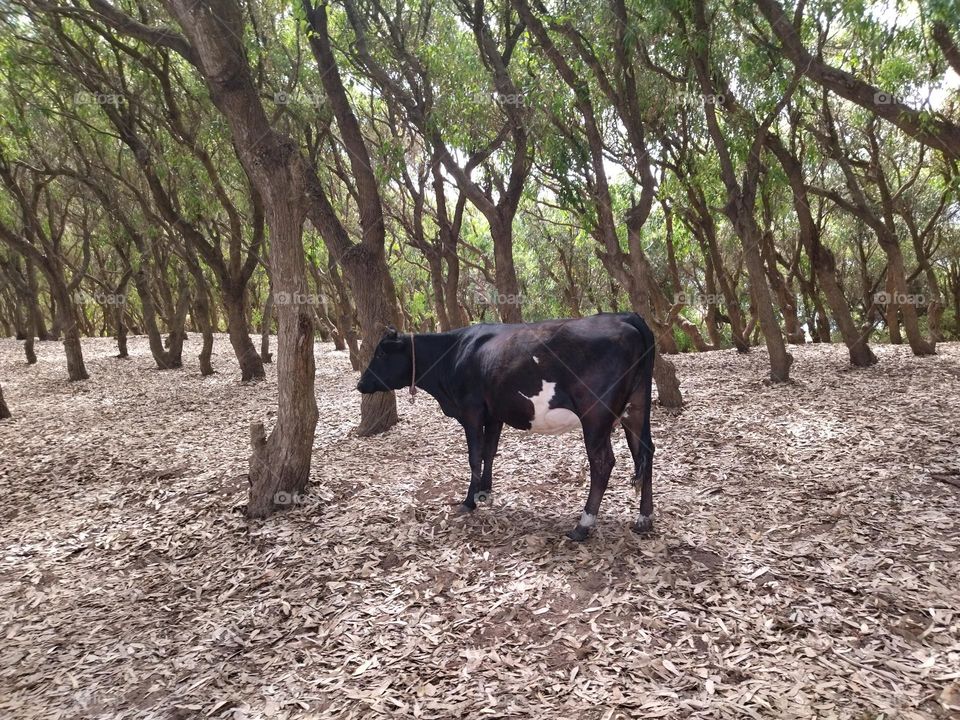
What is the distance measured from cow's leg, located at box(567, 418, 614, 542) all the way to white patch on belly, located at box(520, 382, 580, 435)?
16 centimetres

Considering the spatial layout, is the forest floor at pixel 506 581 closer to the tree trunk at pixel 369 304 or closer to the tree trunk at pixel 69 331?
the tree trunk at pixel 369 304

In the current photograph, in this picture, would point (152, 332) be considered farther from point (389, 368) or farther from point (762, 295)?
point (762, 295)

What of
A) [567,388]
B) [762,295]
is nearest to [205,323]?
[567,388]

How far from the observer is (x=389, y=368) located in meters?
6.26

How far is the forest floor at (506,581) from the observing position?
359cm

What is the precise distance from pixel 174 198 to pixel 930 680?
16.0 meters

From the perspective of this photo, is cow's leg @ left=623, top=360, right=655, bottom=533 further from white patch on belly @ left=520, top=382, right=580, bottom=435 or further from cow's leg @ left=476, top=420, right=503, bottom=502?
cow's leg @ left=476, top=420, right=503, bottom=502

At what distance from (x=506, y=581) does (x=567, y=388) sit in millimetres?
1690

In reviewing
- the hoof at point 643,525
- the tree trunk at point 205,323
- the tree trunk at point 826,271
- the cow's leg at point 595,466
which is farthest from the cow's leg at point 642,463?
the tree trunk at point 205,323

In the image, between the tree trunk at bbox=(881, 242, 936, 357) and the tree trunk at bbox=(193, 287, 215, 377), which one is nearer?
the tree trunk at bbox=(881, 242, 936, 357)

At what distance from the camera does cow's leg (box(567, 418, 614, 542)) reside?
5.16 metres

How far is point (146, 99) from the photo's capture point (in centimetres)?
1332

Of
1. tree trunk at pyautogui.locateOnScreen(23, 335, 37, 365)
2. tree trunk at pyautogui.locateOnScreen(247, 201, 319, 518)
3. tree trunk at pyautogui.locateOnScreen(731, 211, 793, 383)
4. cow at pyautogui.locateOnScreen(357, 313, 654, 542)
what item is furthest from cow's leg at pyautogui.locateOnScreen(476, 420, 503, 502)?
tree trunk at pyautogui.locateOnScreen(23, 335, 37, 365)

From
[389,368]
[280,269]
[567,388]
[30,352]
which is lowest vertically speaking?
[567,388]
